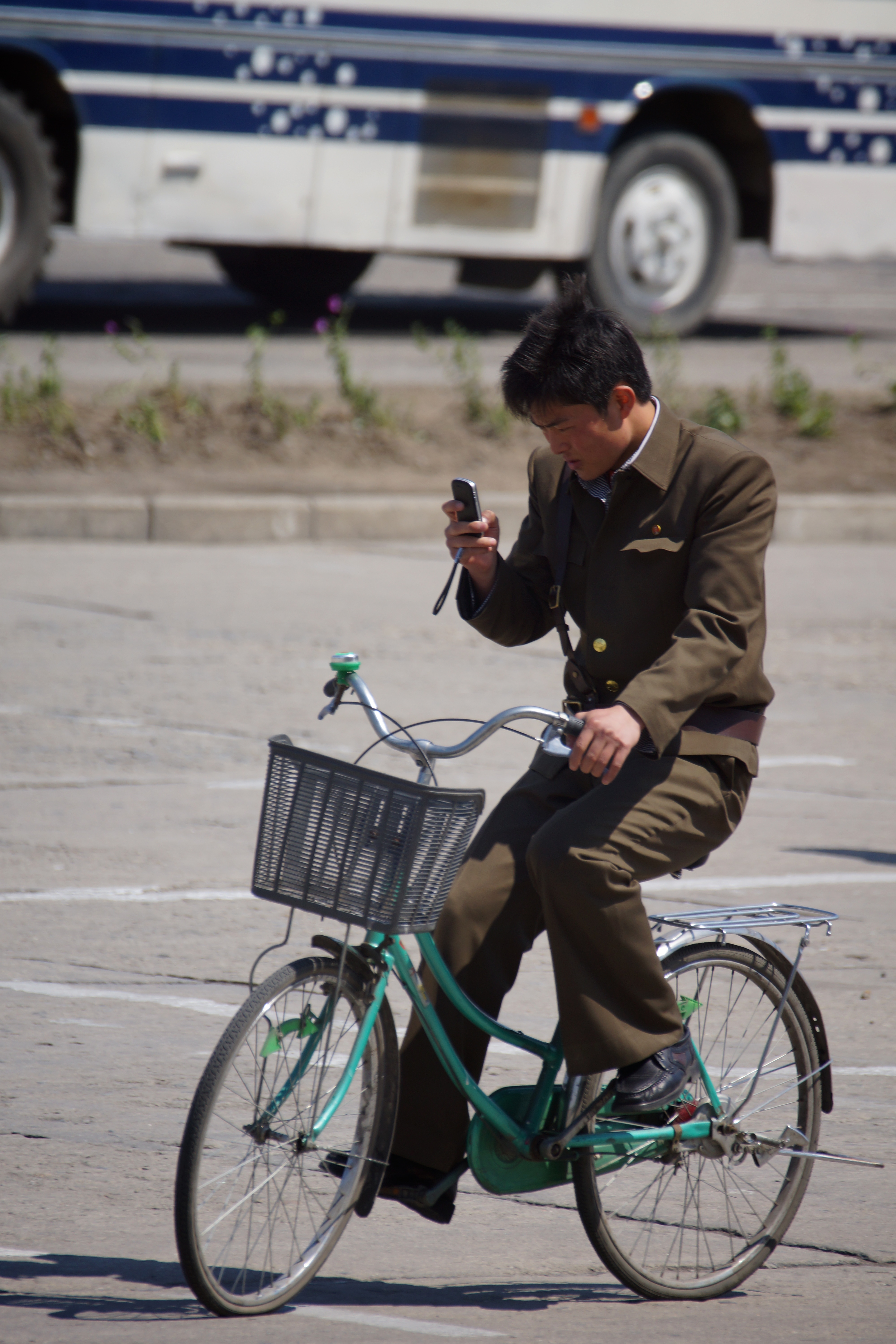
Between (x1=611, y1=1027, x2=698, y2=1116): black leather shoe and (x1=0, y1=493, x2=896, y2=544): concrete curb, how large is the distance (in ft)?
27.8

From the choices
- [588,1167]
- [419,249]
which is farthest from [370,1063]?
[419,249]

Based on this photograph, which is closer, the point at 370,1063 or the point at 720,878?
the point at 370,1063

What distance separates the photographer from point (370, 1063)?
3.51m

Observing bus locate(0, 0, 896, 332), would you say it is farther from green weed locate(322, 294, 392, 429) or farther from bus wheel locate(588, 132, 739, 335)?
green weed locate(322, 294, 392, 429)

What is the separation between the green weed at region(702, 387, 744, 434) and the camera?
13.5m

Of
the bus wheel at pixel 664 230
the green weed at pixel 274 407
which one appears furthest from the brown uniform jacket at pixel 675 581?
the bus wheel at pixel 664 230

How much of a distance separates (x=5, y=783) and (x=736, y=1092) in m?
3.81

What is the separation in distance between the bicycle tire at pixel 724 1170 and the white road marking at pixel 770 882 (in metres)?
2.19

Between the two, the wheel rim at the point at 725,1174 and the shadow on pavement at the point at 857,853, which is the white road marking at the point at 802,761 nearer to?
the shadow on pavement at the point at 857,853

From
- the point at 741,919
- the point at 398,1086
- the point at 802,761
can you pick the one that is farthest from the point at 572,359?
the point at 802,761

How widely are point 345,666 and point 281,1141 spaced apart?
81cm

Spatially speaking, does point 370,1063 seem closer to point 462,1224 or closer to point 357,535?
point 462,1224

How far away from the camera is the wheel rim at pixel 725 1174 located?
3771 mm

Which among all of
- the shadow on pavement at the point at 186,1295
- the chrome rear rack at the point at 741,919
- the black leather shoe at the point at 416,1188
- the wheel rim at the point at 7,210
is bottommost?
the shadow on pavement at the point at 186,1295
